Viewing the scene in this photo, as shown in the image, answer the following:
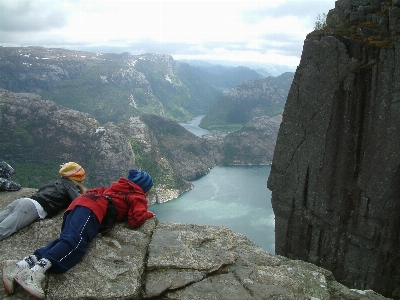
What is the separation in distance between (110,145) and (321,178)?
84.1 m

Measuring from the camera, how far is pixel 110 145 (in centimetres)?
9312

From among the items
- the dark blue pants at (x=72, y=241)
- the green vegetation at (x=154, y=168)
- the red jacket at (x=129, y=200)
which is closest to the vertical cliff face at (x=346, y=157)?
the red jacket at (x=129, y=200)

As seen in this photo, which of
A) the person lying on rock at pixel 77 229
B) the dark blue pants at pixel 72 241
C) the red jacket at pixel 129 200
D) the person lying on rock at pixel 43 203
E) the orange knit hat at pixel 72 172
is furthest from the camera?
the orange knit hat at pixel 72 172

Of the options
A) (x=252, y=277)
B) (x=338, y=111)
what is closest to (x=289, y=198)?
(x=338, y=111)

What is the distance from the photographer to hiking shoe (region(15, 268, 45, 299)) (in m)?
4.22

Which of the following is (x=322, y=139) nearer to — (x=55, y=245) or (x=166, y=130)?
(x=55, y=245)

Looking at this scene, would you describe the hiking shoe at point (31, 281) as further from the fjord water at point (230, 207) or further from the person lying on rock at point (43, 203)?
the fjord water at point (230, 207)

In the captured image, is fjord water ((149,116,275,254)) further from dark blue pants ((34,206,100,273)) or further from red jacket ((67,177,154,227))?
dark blue pants ((34,206,100,273))

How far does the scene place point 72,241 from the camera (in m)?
4.87

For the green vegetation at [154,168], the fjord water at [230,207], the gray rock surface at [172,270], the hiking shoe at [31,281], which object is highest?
the hiking shoe at [31,281]

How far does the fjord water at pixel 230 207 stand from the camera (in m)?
67.3

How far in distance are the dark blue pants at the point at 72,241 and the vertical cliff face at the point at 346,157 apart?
1049cm

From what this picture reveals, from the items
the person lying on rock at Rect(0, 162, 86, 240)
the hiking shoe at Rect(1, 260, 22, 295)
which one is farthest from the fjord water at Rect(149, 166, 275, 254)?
the hiking shoe at Rect(1, 260, 22, 295)

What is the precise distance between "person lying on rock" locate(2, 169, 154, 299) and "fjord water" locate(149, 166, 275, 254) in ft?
175
